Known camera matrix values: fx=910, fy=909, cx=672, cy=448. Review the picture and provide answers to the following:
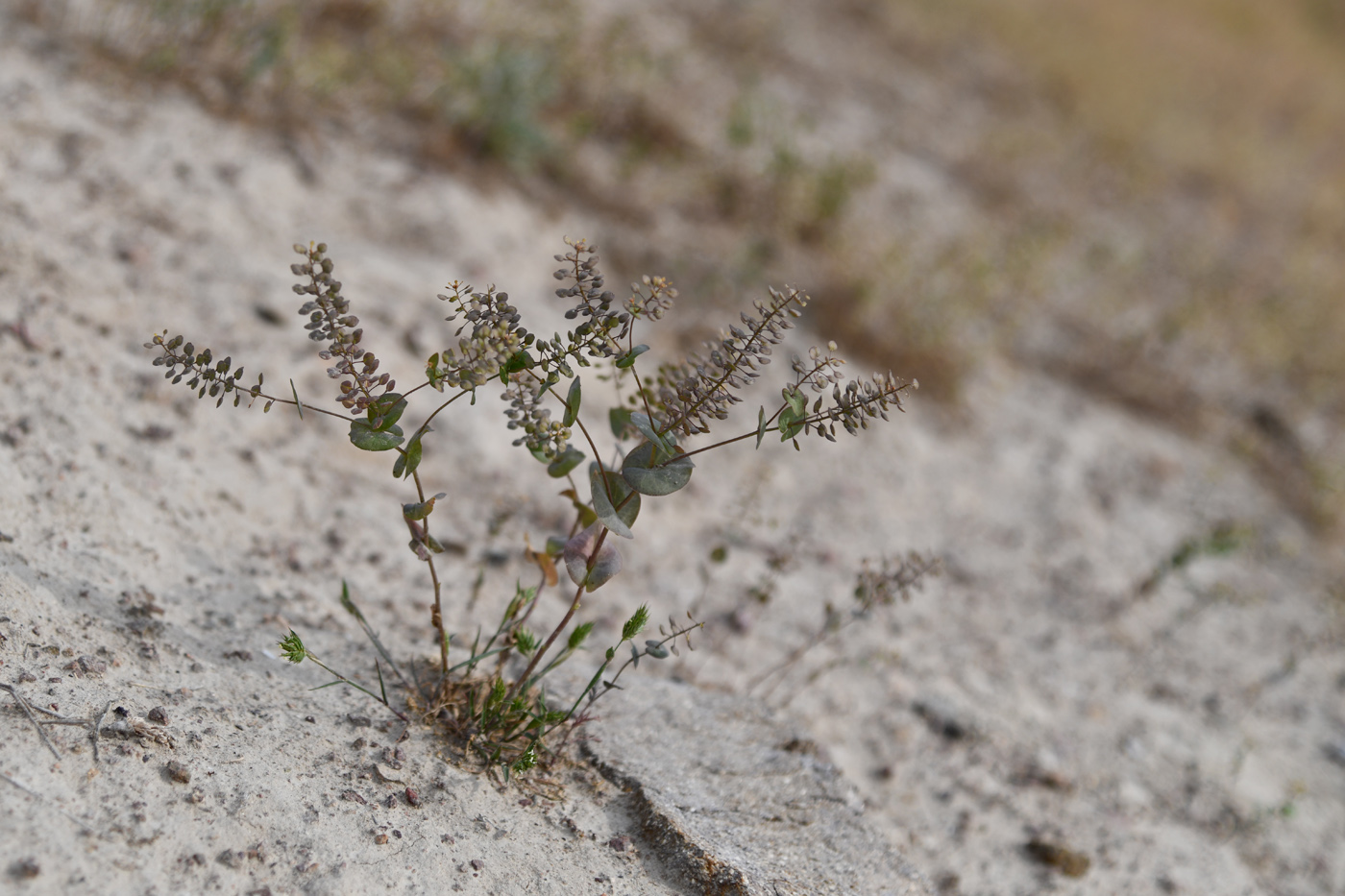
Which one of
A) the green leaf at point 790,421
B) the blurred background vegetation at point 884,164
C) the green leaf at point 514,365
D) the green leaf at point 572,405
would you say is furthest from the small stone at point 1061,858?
the blurred background vegetation at point 884,164

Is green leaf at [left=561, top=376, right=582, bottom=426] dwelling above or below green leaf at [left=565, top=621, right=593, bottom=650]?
above

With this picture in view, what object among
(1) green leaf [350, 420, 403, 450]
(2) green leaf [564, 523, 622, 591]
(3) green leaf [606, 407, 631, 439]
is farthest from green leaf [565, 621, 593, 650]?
(1) green leaf [350, 420, 403, 450]

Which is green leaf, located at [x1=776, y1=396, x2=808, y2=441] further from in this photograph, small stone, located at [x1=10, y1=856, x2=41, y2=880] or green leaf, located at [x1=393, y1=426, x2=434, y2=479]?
small stone, located at [x1=10, y1=856, x2=41, y2=880]

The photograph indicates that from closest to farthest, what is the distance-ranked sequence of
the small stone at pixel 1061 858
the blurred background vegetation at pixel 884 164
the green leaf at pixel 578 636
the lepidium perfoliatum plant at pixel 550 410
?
the lepidium perfoliatum plant at pixel 550 410 < the green leaf at pixel 578 636 < the small stone at pixel 1061 858 < the blurred background vegetation at pixel 884 164

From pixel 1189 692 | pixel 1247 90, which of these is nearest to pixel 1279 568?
pixel 1189 692

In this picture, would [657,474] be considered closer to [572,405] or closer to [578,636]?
[572,405]

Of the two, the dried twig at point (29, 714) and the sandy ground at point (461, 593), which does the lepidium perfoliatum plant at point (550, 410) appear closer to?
the sandy ground at point (461, 593)
